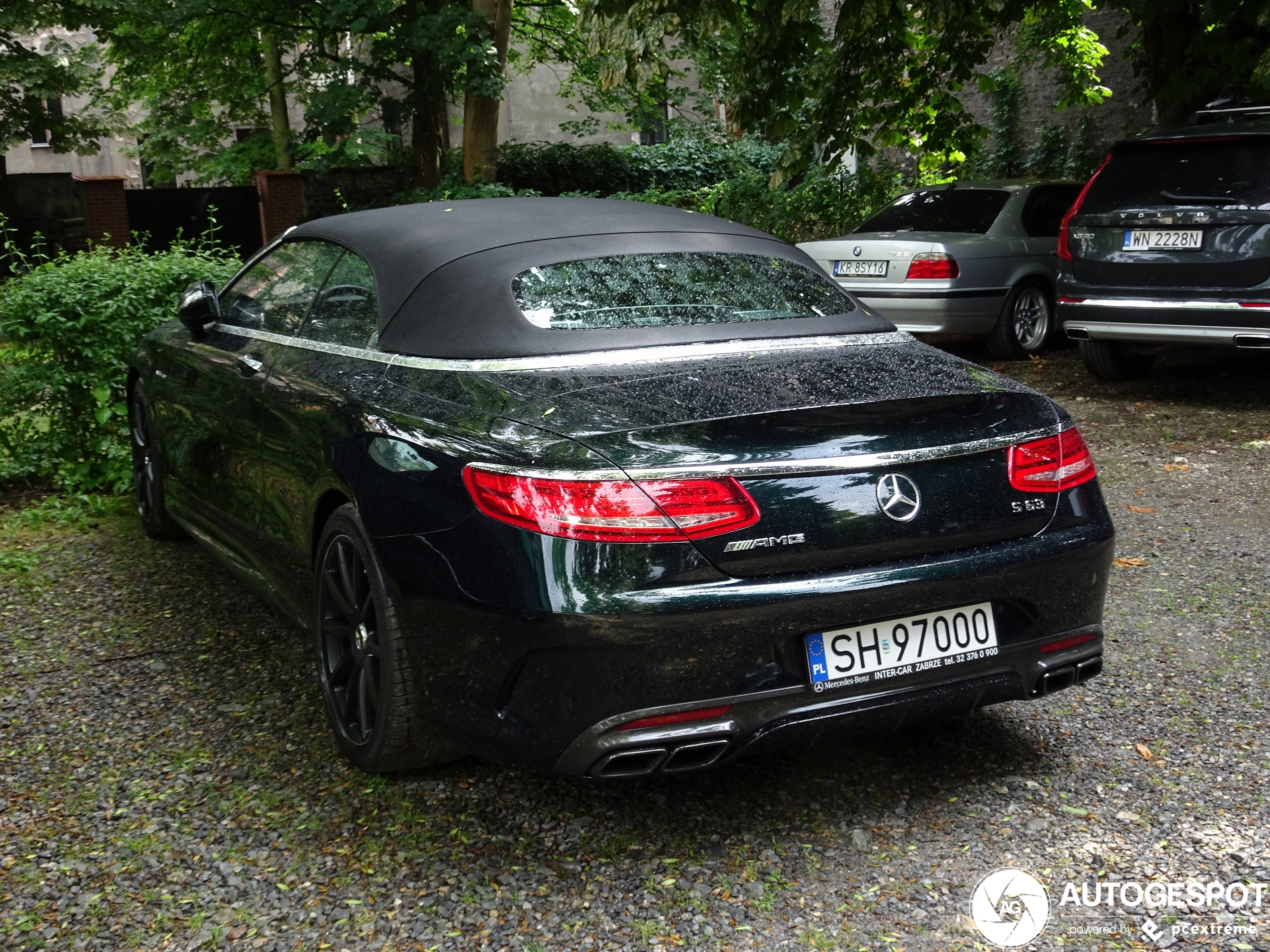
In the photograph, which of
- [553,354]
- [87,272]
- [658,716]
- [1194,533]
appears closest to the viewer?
[658,716]

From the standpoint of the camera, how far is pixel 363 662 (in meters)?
3.57

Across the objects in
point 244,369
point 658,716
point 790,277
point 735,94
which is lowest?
point 658,716

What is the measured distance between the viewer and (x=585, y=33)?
29.7 feet

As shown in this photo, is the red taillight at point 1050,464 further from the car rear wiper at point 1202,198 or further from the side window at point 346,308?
the car rear wiper at point 1202,198

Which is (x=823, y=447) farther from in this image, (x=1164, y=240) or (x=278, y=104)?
(x=278, y=104)

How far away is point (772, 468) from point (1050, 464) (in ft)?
2.71

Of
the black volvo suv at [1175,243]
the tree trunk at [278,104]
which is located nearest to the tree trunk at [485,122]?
the tree trunk at [278,104]

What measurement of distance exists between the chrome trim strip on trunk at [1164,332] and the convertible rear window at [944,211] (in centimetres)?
235

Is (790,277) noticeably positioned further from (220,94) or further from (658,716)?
(220,94)

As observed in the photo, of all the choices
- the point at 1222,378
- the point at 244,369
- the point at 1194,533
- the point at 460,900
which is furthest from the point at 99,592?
the point at 1222,378

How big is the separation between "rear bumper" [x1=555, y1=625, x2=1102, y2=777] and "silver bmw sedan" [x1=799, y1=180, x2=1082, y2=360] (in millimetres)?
7827

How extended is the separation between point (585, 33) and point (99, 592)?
17.5 feet

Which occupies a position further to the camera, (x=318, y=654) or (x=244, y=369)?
(x=244, y=369)

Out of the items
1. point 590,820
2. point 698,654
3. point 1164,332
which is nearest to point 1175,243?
point 1164,332
